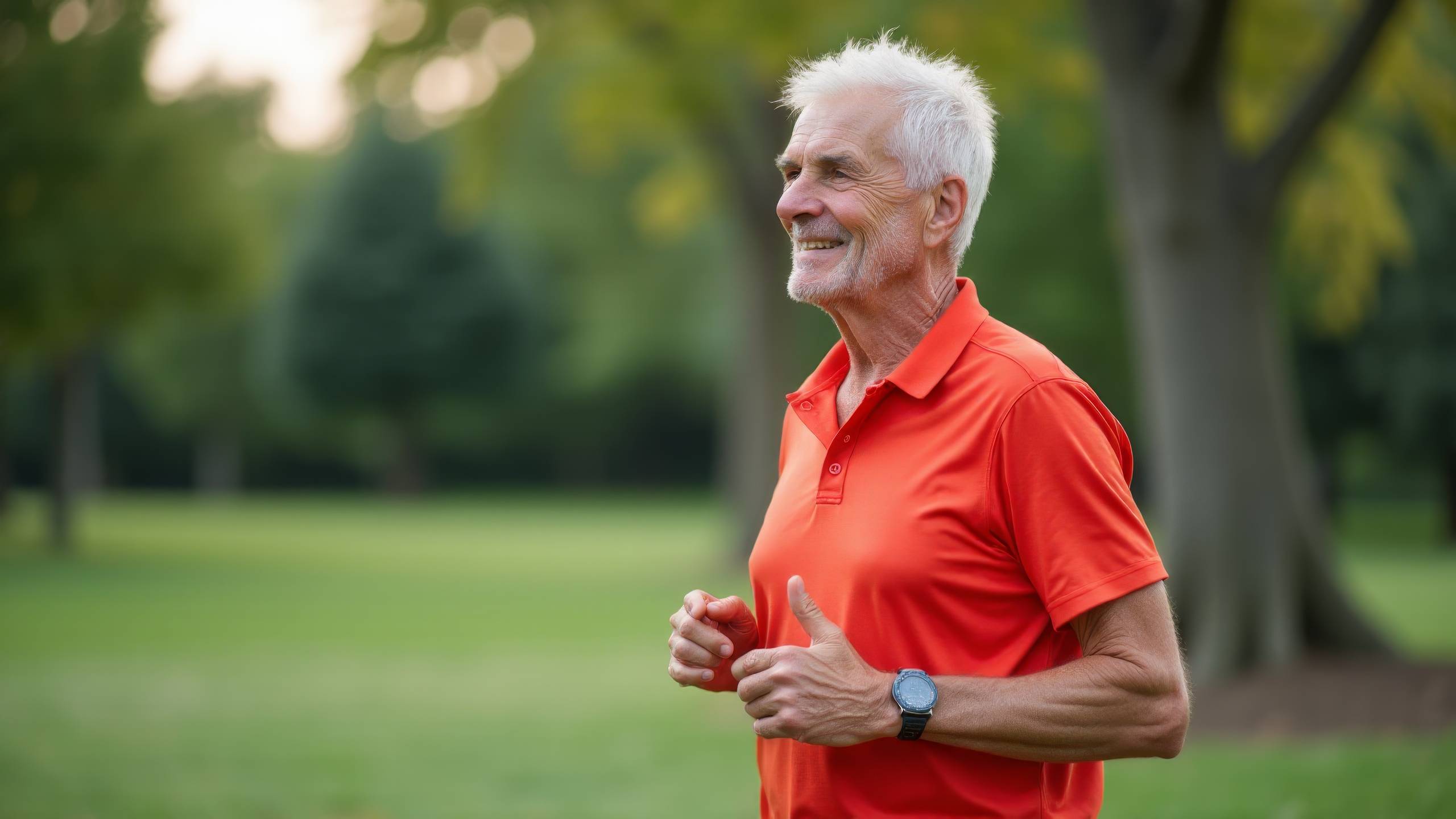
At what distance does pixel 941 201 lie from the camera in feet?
8.64

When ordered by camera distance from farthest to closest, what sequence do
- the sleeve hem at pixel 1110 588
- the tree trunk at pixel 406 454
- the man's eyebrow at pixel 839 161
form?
the tree trunk at pixel 406 454
the man's eyebrow at pixel 839 161
the sleeve hem at pixel 1110 588

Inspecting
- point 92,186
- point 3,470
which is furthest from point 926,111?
point 3,470

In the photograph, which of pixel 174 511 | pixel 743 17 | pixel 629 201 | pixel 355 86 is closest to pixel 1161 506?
pixel 743 17

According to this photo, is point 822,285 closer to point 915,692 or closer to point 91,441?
point 915,692

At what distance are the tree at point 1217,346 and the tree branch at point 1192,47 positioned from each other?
2 centimetres

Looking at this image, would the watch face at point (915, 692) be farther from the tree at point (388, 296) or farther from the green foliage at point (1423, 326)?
the tree at point (388, 296)

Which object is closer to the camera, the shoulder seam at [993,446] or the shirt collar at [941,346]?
the shoulder seam at [993,446]

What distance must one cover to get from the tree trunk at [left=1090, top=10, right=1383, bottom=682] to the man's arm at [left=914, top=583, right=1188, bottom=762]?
7.20m

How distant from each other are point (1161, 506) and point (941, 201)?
743 cm

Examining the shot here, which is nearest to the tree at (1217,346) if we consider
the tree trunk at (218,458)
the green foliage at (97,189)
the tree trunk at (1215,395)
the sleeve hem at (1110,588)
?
the tree trunk at (1215,395)

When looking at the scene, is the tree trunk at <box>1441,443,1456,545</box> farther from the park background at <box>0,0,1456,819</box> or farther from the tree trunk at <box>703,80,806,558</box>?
the tree trunk at <box>703,80,806,558</box>

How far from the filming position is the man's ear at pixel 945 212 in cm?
262

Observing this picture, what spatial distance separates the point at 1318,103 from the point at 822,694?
8255 millimetres

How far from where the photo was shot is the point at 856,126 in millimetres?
2566
